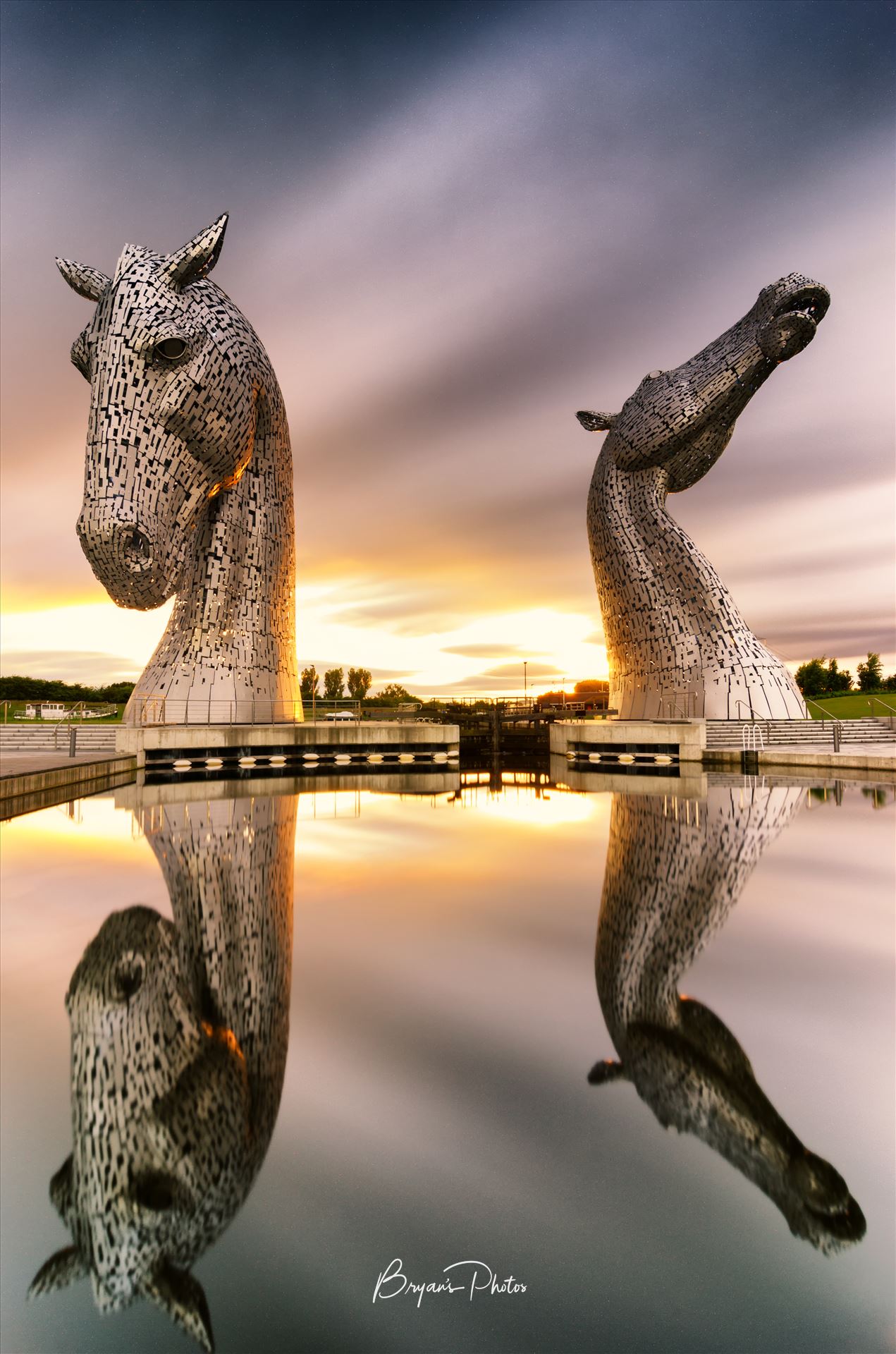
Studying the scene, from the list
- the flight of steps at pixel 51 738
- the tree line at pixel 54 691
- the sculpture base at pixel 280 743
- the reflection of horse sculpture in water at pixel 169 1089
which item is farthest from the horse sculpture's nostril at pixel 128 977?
the tree line at pixel 54 691

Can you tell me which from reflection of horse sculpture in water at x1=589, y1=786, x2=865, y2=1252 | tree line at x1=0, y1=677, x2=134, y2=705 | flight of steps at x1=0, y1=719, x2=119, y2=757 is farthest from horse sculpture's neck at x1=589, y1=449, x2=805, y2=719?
tree line at x1=0, y1=677, x2=134, y2=705

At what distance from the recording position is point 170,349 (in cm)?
1216

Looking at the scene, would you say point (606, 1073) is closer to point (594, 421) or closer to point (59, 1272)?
point (59, 1272)

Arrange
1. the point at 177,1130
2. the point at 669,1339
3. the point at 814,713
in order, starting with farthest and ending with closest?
1. the point at 814,713
2. the point at 177,1130
3. the point at 669,1339

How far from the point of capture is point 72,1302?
62.6 inches

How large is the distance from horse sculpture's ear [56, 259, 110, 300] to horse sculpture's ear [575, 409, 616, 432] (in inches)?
547

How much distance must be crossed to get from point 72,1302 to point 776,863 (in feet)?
19.1

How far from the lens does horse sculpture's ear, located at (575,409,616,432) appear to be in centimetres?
2234

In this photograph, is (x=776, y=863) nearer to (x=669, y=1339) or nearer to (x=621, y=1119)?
(x=621, y=1119)

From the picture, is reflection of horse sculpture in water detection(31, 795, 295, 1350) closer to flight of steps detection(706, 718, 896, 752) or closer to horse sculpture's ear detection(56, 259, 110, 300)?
horse sculpture's ear detection(56, 259, 110, 300)

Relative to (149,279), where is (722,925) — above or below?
below

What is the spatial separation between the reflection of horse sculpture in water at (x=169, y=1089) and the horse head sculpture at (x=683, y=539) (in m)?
16.7

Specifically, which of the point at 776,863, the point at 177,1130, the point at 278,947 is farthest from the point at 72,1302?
the point at 776,863

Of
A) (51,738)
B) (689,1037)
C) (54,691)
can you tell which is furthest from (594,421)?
(54,691)
